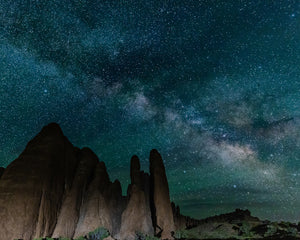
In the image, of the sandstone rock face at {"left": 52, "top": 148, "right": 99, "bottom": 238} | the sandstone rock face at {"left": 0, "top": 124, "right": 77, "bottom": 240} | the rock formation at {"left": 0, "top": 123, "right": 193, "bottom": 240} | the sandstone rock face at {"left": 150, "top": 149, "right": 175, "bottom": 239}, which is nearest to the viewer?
the sandstone rock face at {"left": 0, "top": 124, "right": 77, "bottom": 240}

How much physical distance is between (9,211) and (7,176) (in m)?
4.24

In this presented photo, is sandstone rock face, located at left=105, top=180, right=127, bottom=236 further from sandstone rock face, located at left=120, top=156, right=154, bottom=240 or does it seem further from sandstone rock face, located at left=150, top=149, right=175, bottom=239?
sandstone rock face, located at left=150, top=149, right=175, bottom=239

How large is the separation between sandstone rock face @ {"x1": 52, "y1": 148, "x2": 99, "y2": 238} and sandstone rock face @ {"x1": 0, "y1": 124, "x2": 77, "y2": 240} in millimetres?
902

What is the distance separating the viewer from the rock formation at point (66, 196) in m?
27.5

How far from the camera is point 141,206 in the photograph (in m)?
42.3

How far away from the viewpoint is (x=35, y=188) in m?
29.0

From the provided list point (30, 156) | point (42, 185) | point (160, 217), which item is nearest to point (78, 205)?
point (42, 185)

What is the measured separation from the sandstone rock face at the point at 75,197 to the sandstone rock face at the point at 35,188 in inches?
35.5

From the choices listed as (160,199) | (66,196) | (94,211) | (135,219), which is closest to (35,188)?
(66,196)

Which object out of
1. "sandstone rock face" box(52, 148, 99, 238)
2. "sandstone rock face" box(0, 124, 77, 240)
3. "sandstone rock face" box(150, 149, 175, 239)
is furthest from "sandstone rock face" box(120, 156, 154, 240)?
"sandstone rock face" box(0, 124, 77, 240)

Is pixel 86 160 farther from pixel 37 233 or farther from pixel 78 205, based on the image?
pixel 37 233

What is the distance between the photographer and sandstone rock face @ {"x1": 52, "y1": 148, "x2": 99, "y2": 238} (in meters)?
33.0

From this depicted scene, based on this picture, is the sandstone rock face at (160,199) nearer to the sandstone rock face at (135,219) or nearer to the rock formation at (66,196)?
the rock formation at (66,196)

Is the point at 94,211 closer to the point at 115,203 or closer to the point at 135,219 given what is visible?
the point at 135,219
